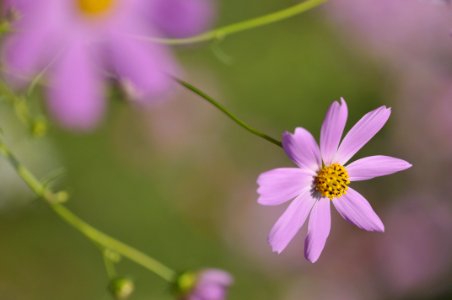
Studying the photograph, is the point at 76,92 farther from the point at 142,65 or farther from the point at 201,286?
the point at 201,286

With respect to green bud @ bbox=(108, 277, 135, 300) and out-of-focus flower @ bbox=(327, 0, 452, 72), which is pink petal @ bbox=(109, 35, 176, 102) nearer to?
green bud @ bbox=(108, 277, 135, 300)

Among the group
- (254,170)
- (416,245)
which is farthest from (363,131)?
(416,245)

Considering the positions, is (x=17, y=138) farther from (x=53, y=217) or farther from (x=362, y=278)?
(x=362, y=278)

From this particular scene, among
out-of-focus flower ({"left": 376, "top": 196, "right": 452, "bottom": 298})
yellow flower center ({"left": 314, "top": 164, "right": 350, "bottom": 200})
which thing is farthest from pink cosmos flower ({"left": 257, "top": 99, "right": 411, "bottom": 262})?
out-of-focus flower ({"left": 376, "top": 196, "right": 452, "bottom": 298})

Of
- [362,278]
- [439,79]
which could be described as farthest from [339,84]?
[362,278]

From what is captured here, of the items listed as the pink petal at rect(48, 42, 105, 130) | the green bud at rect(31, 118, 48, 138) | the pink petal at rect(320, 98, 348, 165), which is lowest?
the pink petal at rect(48, 42, 105, 130)

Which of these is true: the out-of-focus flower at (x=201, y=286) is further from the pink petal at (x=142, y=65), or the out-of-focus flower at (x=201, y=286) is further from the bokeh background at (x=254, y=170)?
the bokeh background at (x=254, y=170)
